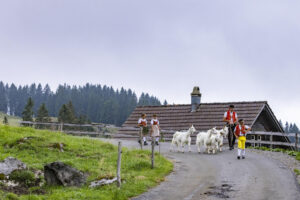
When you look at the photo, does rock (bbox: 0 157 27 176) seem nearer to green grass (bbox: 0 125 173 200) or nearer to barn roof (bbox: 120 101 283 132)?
green grass (bbox: 0 125 173 200)

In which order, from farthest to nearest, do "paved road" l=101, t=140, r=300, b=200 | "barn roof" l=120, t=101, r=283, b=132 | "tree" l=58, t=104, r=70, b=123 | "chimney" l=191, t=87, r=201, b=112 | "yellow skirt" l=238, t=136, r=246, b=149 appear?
"tree" l=58, t=104, r=70, b=123 < "chimney" l=191, t=87, r=201, b=112 < "barn roof" l=120, t=101, r=283, b=132 < "yellow skirt" l=238, t=136, r=246, b=149 < "paved road" l=101, t=140, r=300, b=200

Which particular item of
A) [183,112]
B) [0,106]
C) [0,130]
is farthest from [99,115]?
[0,130]

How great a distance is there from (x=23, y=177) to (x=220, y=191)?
6170mm

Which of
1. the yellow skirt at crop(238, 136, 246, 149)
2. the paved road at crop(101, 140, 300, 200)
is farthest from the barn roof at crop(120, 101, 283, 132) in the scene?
the paved road at crop(101, 140, 300, 200)

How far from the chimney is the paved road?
13.8 metres

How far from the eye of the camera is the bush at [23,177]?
1184 centimetres

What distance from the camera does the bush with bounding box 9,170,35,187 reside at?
11.8m

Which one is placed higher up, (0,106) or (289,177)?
(0,106)

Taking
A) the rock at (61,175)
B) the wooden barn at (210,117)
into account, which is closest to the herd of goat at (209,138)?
the wooden barn at (210,117)

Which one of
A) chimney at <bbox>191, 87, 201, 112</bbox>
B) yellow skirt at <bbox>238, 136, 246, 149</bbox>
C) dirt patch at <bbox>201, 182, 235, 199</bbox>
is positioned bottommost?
dirt patch at <bbox>201, 182, 235, 199</bbox>

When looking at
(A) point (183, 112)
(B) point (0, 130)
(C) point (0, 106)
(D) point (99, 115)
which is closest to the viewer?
(B) point (0, 130)

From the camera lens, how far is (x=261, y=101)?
93.7 feet

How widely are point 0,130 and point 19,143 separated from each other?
359cm

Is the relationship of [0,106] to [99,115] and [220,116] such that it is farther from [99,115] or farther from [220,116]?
[220,116]
